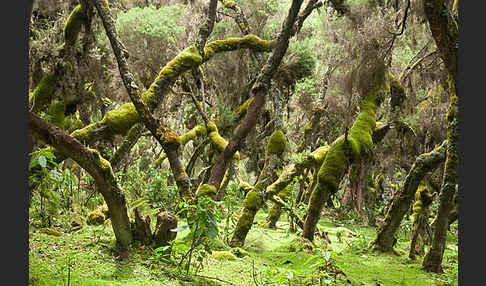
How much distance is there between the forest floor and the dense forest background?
0.03 meters

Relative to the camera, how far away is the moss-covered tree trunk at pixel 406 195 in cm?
658

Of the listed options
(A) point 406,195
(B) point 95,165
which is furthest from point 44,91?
(A) point 406,195

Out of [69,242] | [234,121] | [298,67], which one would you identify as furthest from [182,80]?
[69,242]

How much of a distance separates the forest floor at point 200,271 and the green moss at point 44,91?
2.90 metres

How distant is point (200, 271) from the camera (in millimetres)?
4668

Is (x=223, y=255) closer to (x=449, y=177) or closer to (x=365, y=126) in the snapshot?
(x=449, y=177)

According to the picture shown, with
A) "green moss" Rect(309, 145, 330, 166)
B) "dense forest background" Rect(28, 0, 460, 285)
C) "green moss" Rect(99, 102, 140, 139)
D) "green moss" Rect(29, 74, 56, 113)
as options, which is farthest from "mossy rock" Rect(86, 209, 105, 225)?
"green moss" Rect(309, 145, 330, 166)

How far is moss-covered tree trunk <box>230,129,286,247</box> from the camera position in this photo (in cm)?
739

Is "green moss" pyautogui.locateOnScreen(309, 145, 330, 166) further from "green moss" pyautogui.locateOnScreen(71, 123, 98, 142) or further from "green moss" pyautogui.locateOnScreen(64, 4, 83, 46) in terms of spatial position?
"green moss" pyautogui.locateOnScreen(64, 4, 83, 46)

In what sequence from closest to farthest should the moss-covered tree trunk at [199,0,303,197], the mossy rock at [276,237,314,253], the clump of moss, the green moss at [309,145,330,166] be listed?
the clump of moss → the mossy rock at [276,237,314,253] → the moss-covered tree trunk at [199,0,303,197] → the green moss at [309,145,330,166]

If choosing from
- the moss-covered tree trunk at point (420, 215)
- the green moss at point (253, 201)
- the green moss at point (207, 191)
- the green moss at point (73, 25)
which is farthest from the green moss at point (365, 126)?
the green moss at point (73, 25)

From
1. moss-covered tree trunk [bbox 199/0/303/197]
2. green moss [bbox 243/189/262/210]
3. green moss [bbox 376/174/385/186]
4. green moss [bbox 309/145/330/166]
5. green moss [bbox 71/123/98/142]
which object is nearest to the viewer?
green moss [bbox 71/123/98/142]

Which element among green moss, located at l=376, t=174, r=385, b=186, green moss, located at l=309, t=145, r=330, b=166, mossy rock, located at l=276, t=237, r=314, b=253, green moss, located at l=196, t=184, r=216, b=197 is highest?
green moss, located at l=309, t=145, r=330, b=166

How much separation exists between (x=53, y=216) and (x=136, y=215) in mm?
1824
